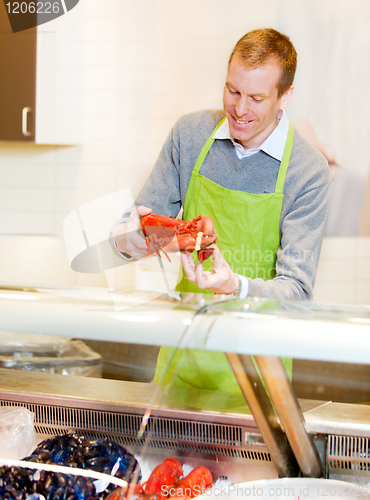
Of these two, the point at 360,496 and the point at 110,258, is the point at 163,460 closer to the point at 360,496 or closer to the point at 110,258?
the point at 360,496

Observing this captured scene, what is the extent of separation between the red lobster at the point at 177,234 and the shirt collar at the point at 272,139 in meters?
0.46

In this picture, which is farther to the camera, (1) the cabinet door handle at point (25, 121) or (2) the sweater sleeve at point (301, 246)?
(1) the cabinet door handle at point (25, 121)

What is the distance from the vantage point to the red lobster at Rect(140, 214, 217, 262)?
3.31 feet

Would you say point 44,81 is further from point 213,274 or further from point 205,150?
point 213,274

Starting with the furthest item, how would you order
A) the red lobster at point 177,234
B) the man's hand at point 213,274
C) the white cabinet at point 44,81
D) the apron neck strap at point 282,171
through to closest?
1. the white cabinet at point 44,81
2. the apron neck strap at point 282,171
3. the red lobster at point 177,234
4. the man's hand at point 213,274

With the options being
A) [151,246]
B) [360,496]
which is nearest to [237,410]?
[360,496]

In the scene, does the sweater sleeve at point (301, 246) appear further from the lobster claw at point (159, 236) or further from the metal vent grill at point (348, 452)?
the metal vent grill at point (348, 452)

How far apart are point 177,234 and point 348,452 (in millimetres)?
560

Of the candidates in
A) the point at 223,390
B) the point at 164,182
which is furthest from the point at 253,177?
the point at 223,390

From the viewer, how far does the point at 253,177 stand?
1490 mm

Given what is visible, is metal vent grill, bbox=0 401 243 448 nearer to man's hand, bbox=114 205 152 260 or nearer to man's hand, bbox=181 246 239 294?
man's hand, bbox=181 246 239 294

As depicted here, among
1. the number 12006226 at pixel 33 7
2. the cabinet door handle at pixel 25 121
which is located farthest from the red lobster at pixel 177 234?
the number 12006226 at pixel 33 7

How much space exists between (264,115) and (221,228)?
384 millimetres

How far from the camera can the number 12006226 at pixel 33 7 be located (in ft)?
9.12
